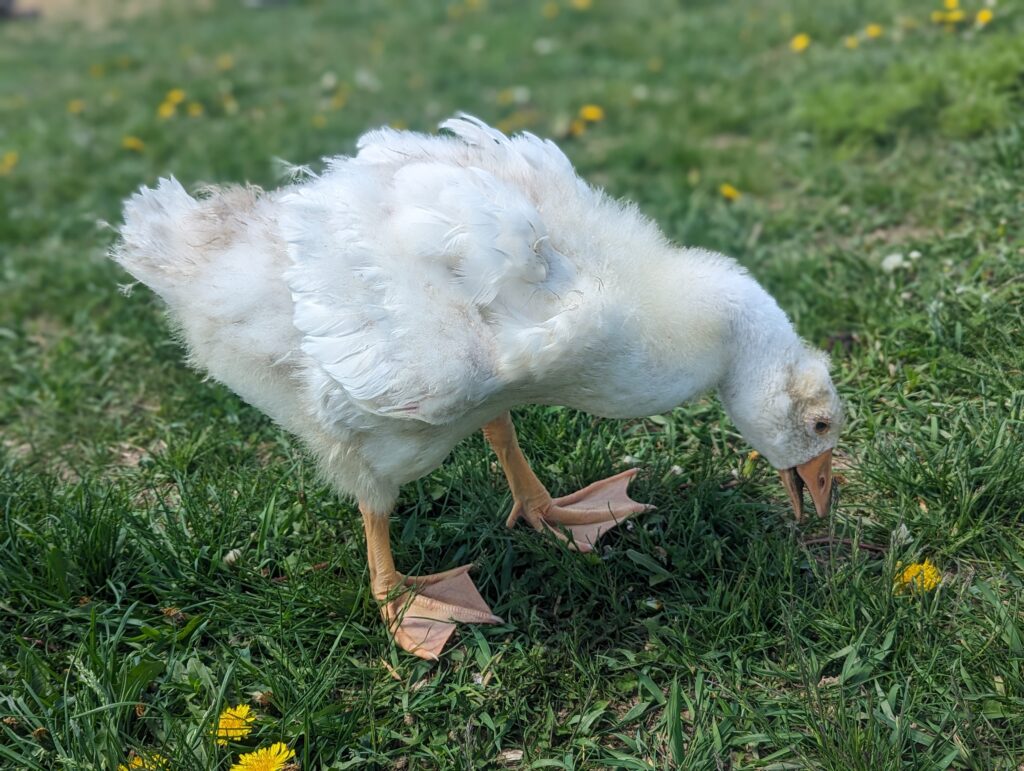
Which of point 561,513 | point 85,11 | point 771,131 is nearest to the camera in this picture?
point 561,513

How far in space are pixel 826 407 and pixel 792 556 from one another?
1.57 feet

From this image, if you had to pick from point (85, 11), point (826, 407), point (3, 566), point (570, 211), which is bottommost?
point (85, 11)

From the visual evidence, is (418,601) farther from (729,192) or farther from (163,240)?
(729,192)

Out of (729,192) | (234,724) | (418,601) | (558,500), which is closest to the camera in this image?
(234,724)

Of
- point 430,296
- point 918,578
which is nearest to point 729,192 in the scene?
point 918,578

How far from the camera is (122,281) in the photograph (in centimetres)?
504

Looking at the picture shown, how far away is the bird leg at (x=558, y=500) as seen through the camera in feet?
10.7

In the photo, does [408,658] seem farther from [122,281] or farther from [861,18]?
[861,18]

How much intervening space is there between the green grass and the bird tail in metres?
0.81

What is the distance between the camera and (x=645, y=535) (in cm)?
316

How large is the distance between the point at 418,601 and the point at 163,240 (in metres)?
1.45

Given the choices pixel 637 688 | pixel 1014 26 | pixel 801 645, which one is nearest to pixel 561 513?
pixel 637 688

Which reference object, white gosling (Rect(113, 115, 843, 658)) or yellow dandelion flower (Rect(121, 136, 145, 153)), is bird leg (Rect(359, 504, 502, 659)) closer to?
white gosling (Rect(113, 115, 843, 658))

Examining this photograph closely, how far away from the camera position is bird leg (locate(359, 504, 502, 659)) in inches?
116
